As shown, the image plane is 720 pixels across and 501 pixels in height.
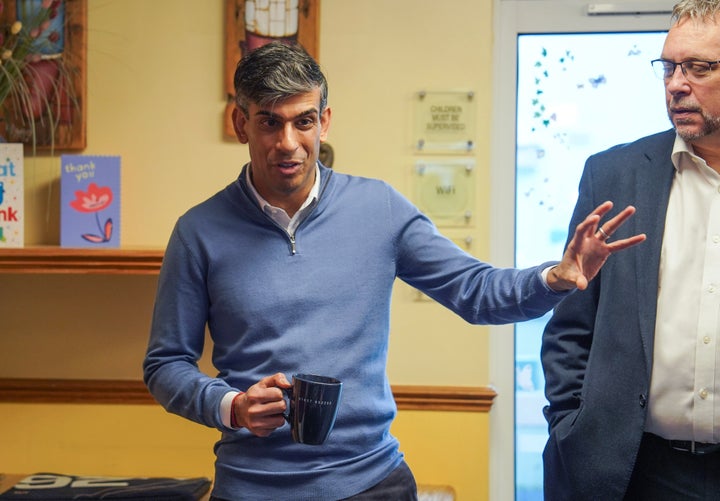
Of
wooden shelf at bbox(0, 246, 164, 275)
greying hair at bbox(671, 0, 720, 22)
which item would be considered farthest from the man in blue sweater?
wooden shelf at bbox(0, 246, 164, 275)

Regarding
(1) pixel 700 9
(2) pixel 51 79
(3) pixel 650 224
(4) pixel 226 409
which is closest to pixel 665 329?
(3) pixel 650 224

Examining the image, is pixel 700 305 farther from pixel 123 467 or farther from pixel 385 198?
pixel 123 467

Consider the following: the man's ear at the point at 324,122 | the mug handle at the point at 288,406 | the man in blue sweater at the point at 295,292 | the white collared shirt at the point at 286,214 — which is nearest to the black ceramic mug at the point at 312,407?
the mug handle at the point at 288,406

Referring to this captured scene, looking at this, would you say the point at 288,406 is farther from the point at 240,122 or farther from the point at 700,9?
the point at 700,9

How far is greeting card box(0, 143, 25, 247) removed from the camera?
2.80 meters

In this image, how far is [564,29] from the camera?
9.75 feet

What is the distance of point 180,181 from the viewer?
2.98 metres

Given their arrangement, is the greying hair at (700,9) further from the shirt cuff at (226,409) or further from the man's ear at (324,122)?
the shirt cuff at (226,409)

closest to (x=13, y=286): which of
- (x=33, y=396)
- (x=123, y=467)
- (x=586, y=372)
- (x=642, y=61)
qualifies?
(x=33, y=396)

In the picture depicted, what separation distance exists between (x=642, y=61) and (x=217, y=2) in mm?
1407

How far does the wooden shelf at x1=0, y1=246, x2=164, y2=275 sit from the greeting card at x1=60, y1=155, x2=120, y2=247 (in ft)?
0.47

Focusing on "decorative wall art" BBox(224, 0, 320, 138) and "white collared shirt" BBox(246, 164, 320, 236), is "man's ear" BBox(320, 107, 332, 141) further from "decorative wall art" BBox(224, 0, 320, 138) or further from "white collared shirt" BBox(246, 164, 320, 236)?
"decorative wall art" BBox(224, 0, 320, 138)

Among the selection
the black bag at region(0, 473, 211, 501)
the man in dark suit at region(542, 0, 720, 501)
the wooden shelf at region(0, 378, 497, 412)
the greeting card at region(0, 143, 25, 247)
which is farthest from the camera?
the wooden shelf at region(0, 378, 497, 412)

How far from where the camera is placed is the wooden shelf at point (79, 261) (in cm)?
270
